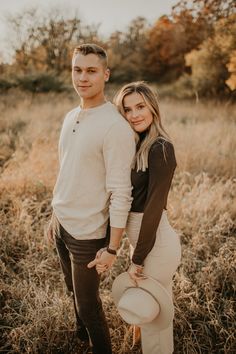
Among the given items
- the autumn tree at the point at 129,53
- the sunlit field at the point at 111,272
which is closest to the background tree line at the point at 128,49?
A: the autumn tree at the point at 129,53

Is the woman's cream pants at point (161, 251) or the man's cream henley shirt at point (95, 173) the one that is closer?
the man's cream henley shirt at point (95, 173)

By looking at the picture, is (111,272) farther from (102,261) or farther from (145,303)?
(102,261)

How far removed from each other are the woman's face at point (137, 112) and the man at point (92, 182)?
0.11 m

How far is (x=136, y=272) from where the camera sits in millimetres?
1935

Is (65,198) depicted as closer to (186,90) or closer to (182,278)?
(182,278)

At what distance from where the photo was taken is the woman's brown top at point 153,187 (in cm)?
174

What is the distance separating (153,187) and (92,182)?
35 centimetres

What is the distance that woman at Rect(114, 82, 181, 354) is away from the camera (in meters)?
1.76

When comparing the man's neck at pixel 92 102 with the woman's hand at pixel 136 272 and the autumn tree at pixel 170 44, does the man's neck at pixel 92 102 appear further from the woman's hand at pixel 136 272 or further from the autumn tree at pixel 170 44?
the autumn tree at pixel 170 44

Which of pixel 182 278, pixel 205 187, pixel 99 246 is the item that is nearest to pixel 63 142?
pixel 99 246

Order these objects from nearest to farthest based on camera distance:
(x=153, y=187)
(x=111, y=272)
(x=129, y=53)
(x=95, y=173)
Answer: (x=153, y=187), (x=95, y=173), (x=111, y=272), (x=129, y=53)

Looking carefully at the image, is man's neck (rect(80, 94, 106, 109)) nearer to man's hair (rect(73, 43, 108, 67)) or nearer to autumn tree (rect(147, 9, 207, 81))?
man's hair (rect(73, 43, 108, 67))

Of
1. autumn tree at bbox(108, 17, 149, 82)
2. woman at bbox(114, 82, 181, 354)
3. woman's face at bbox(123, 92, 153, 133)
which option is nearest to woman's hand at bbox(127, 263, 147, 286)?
woman at bbox(114, 82, 181, 354)

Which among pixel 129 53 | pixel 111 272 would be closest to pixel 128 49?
pixel 129 53
